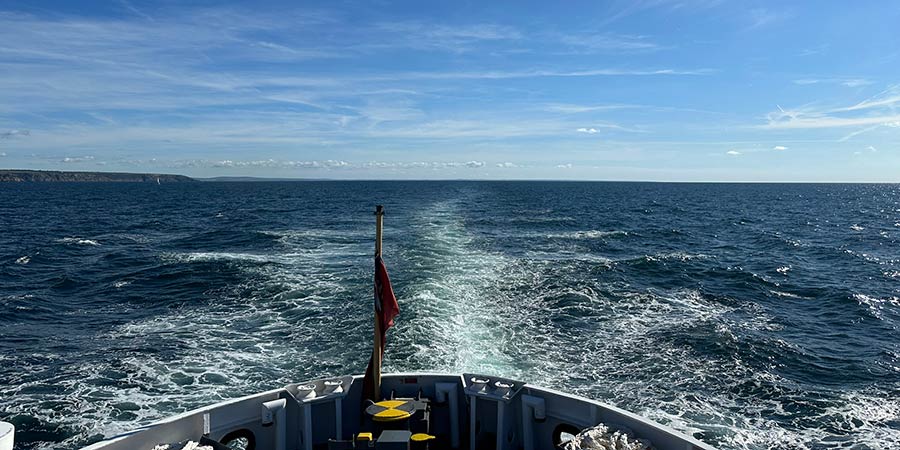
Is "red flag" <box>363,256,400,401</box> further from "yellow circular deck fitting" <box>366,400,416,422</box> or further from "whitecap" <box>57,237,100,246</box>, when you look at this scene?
"whitecap" <box>57,237,100,246</box>

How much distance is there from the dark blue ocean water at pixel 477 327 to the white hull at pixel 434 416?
23.9 feet

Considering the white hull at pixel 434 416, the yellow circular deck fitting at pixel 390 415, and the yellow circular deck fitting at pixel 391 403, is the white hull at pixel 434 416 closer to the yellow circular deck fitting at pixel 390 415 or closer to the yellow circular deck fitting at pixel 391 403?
the yellow circular deck fitting at pixel 391 403

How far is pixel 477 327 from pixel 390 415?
47.1 ft

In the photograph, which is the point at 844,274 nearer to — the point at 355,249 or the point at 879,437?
the point at 879,437

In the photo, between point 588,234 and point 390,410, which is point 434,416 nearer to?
point 390,410

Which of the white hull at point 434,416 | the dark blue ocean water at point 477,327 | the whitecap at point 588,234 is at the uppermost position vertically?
the white hull at point 434,416

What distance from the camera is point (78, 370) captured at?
18438mm

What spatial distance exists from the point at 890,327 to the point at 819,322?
2.80 m

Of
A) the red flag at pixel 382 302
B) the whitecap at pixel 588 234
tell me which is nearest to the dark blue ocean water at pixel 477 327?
the whitecap at pixel 588 234

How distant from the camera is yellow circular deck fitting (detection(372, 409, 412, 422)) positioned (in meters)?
9.19

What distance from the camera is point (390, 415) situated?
924cm

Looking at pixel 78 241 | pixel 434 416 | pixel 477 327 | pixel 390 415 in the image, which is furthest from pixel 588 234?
pixel 390 415

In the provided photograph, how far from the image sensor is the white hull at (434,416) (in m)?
9.10

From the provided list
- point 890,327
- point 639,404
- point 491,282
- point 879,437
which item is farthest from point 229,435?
point 890,327
